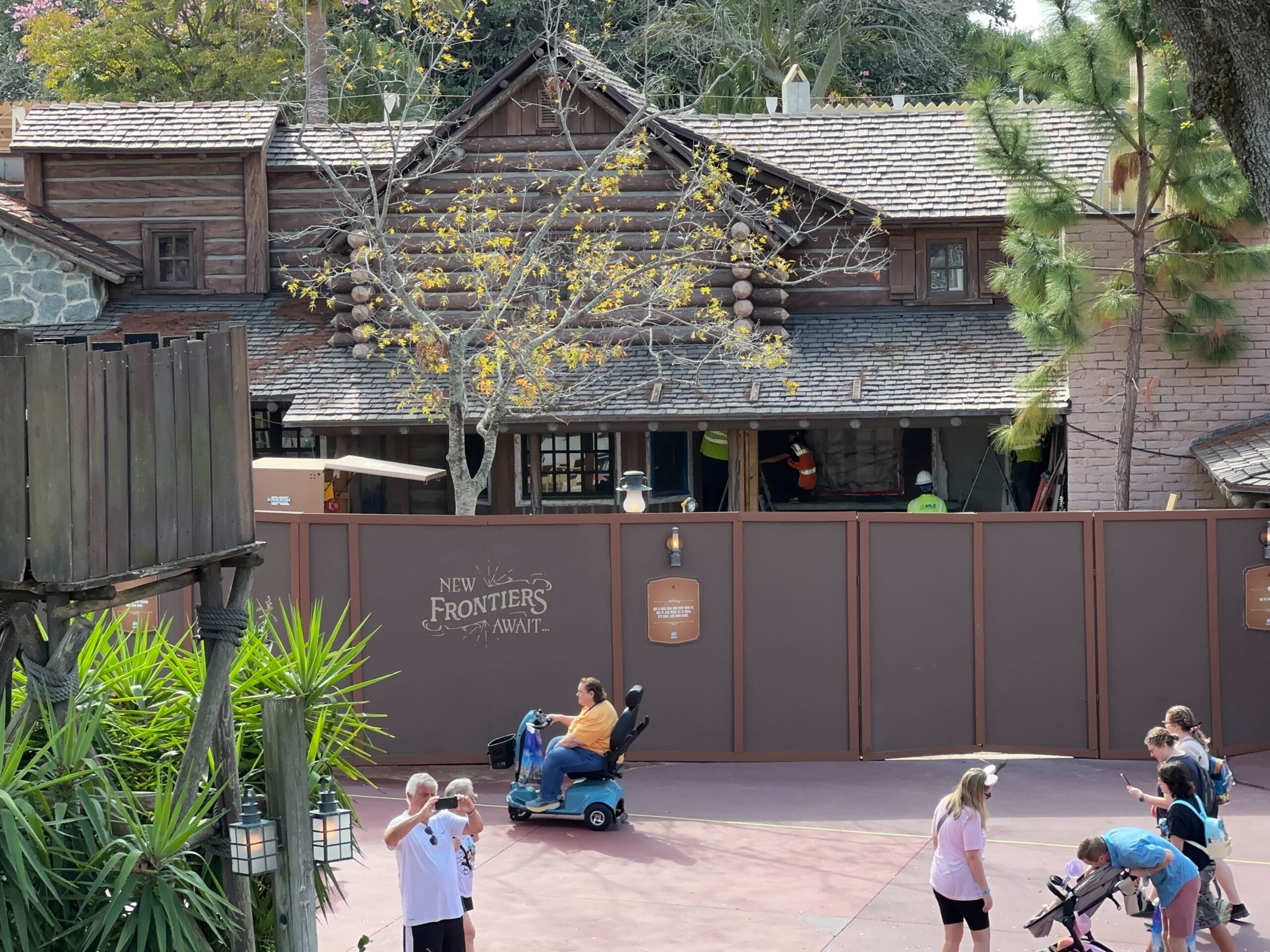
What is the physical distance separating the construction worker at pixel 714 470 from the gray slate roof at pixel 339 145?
622 cm

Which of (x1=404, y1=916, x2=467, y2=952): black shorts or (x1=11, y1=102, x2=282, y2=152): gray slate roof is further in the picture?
(x1=11, y1=102, x2=282, y2=152): gray slate roof

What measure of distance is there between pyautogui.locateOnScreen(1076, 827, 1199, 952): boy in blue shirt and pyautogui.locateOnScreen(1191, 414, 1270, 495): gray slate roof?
7247mm

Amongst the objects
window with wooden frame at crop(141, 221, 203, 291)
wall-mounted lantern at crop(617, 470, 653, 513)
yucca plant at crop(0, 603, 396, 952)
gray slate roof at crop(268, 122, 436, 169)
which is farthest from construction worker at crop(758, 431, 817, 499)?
yucca plant at crop(0, 603, 396, 952)

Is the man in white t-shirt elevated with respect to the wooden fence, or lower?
lower

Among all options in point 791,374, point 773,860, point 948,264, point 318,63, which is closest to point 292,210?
point 318,63

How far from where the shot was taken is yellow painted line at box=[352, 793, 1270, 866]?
34.8ft

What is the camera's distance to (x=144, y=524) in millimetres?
5969

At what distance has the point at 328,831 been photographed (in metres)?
6.88

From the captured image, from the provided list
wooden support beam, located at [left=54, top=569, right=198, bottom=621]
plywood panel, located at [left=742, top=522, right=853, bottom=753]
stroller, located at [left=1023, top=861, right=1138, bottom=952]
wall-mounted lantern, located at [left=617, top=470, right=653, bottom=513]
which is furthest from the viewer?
wall-mounted lantern, located at [left=617, top=470, right=653, bottom=513]

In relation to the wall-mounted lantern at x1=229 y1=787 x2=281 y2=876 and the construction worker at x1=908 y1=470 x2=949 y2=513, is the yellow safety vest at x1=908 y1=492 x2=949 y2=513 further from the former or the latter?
the wall-mounted lantern at x1=229 y1=787 x2=281 y2=876

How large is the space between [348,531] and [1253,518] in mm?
7807

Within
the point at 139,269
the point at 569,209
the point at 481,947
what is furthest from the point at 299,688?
the point at 139,269

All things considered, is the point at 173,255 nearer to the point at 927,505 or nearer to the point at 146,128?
the point at 146,128

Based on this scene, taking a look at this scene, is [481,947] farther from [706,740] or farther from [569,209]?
[569,209]
